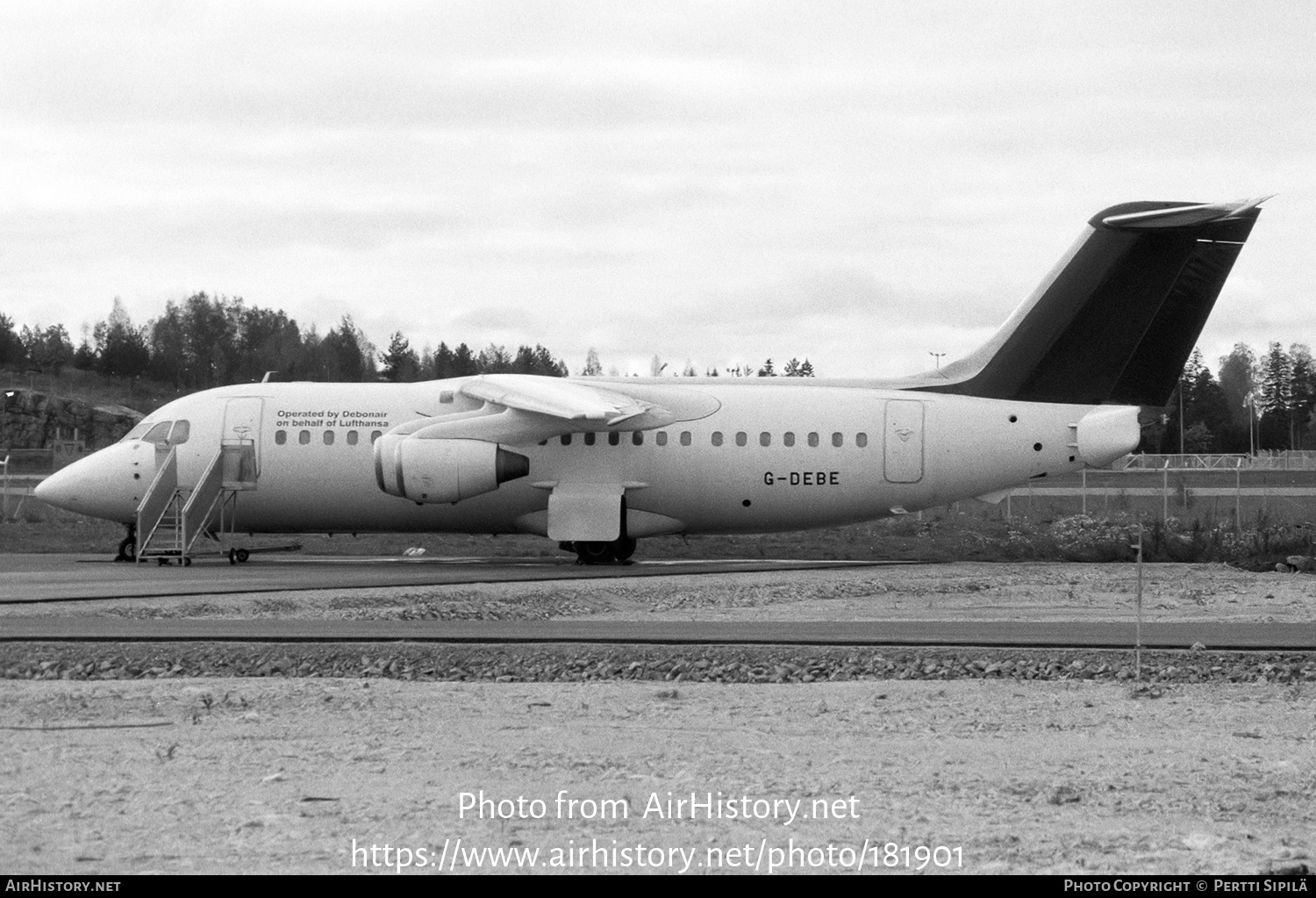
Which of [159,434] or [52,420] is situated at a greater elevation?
[52,420]

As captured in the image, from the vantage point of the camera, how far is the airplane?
2680cm

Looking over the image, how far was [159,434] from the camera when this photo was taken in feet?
96.0

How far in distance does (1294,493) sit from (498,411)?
32.1 metres

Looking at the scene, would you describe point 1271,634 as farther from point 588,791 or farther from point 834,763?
point 588,791

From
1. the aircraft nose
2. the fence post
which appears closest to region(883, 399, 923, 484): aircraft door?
the fence post

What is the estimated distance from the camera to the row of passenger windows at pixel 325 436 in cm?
2855

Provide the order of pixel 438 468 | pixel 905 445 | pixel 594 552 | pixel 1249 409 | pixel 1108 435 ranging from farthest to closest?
pixel 1249 409 → pixel 594 552 → pixel 905 445 → pixel 1108 435 → pixel 438 468

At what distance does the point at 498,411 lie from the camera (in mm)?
27984

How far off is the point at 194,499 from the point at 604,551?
7737mm

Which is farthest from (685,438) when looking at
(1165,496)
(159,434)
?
(1165,496)

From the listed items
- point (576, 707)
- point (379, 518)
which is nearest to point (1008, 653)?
point (576, 707)

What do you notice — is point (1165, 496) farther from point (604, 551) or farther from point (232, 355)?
point (232, 355)

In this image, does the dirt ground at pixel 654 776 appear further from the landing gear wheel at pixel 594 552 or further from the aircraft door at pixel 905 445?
the landing gear wheel at pixel 594 552

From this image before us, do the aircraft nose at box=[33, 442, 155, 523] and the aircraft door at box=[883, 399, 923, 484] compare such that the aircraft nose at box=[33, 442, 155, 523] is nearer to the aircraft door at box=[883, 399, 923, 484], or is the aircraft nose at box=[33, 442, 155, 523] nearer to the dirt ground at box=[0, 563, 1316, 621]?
the dirt ground at box=[0, 563, 1316, 621]
